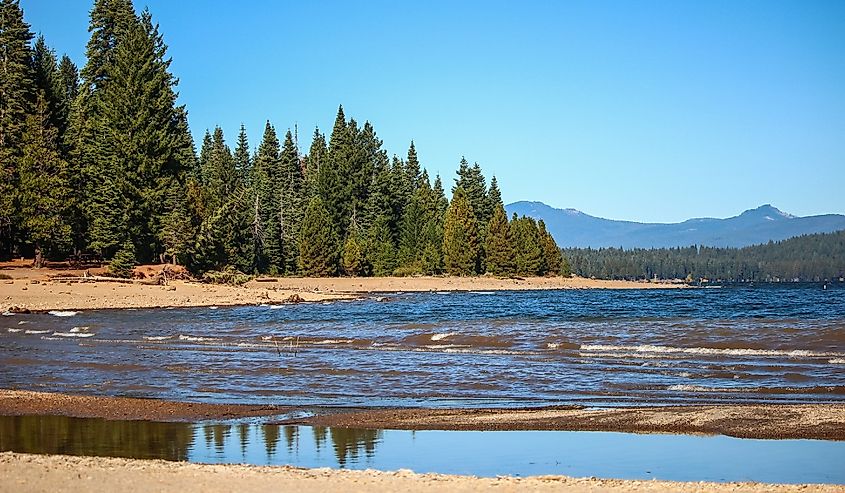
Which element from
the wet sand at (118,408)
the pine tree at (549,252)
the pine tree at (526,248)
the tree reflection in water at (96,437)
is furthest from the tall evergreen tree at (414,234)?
the tree reflection in water at (96,437)

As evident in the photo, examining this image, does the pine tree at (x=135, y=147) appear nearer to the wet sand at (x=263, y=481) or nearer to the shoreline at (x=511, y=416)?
the shoreline at (x=511, y=416)

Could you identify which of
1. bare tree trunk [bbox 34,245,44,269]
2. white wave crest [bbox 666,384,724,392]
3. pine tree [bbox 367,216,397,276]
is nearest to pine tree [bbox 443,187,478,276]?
pine tree [bbox 367,216,397,276]

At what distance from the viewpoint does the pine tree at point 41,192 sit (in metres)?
52.8

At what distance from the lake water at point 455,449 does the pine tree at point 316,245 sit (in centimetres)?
7113

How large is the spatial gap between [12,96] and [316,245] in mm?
31801

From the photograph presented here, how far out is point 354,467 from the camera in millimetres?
10859

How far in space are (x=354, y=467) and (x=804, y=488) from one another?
5094 millimetres

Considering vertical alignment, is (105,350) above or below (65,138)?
below

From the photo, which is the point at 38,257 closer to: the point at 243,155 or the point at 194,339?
the point at 194,339

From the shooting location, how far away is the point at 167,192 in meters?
61.7

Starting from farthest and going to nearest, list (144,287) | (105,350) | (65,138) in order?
(65,138), (144,287), (105,350)

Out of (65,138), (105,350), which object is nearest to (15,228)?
(65,138)

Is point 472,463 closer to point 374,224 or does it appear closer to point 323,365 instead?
point 323,365

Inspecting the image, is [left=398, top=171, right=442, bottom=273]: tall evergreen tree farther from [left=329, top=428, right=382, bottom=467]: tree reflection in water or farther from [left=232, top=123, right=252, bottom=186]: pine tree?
[left=329, top=428, right=382, bottom=467]: tree reflection in water
